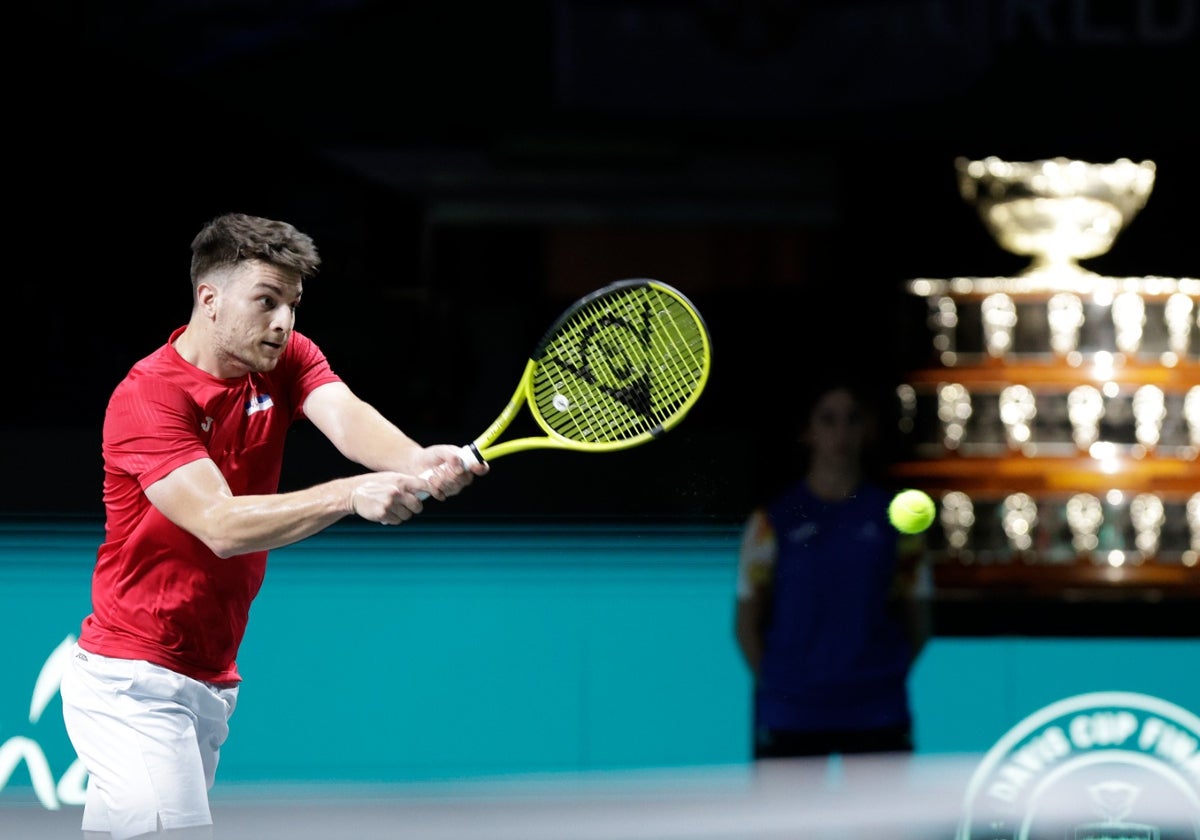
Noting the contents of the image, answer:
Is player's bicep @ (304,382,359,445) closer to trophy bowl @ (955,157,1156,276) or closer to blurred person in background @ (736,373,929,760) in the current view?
blurred person in background @ (736,373,929,760)

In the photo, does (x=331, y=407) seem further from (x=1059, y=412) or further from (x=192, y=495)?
(x=1059, y=412)

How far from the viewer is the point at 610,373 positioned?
11.1 ft

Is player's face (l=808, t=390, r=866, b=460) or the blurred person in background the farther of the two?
player's face (l=808, t=390, r=866, b=460)

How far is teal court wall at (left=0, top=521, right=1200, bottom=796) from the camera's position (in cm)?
431

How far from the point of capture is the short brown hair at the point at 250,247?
3092mm

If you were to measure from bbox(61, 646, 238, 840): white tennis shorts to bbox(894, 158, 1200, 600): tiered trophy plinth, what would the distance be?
2.20m

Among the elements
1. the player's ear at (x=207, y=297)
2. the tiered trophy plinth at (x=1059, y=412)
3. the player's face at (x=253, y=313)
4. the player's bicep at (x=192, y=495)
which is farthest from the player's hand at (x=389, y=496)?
the tiered trophy plinth at (x=1059, y=412)

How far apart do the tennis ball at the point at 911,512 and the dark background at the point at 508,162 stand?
0.31 meters

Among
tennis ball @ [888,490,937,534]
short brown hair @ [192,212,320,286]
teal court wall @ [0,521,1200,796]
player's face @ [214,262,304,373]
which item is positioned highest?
short brown hair @ [192,212,320,286]

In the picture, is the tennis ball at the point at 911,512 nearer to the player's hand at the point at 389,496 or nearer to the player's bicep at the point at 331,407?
the player's bicep at the point at 331,407

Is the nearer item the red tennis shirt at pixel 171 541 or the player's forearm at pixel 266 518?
the player's forearm at pixel 266 518

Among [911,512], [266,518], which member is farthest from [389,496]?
[911,512]

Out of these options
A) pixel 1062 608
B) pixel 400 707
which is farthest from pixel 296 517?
pixel 1062 608

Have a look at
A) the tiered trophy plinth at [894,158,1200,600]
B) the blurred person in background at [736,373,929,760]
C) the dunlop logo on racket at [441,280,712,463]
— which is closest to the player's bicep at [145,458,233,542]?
the dunlop logo on racket at [441,280,712,463]
